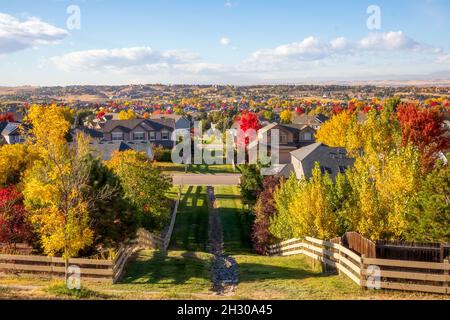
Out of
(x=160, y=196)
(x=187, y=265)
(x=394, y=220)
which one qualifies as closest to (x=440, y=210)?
(x=394, y=220)

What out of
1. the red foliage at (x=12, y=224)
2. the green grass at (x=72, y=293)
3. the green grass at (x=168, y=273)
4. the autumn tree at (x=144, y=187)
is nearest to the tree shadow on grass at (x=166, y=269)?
the green grass at (x=168, y=273)

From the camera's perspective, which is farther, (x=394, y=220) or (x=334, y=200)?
(x=334, y=200)

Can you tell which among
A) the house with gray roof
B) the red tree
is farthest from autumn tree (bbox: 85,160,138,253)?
the red tree

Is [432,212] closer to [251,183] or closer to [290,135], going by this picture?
[251,183]

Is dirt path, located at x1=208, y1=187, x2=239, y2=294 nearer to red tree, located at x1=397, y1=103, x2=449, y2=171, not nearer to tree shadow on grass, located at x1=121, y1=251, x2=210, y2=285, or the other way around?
tree shadow on grass, located at x1=121, y1=251, x2=210, y2=285

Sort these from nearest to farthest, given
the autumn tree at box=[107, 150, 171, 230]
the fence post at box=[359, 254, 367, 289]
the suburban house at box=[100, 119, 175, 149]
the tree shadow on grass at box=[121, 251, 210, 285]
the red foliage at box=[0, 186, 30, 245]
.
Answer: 1. the fence post at box=[359, 254, 367, 289]
2. the tree shadow on grass at box=[121, 251, 210, 285]
3. the red foliage at box=[0, 186, 30, 245]
4. the autumn tree at box=[107, 150, 171, 230]
5. the suburban house at box=[100, 119, 175, 149]

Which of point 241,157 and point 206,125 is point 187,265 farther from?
point 206,125
